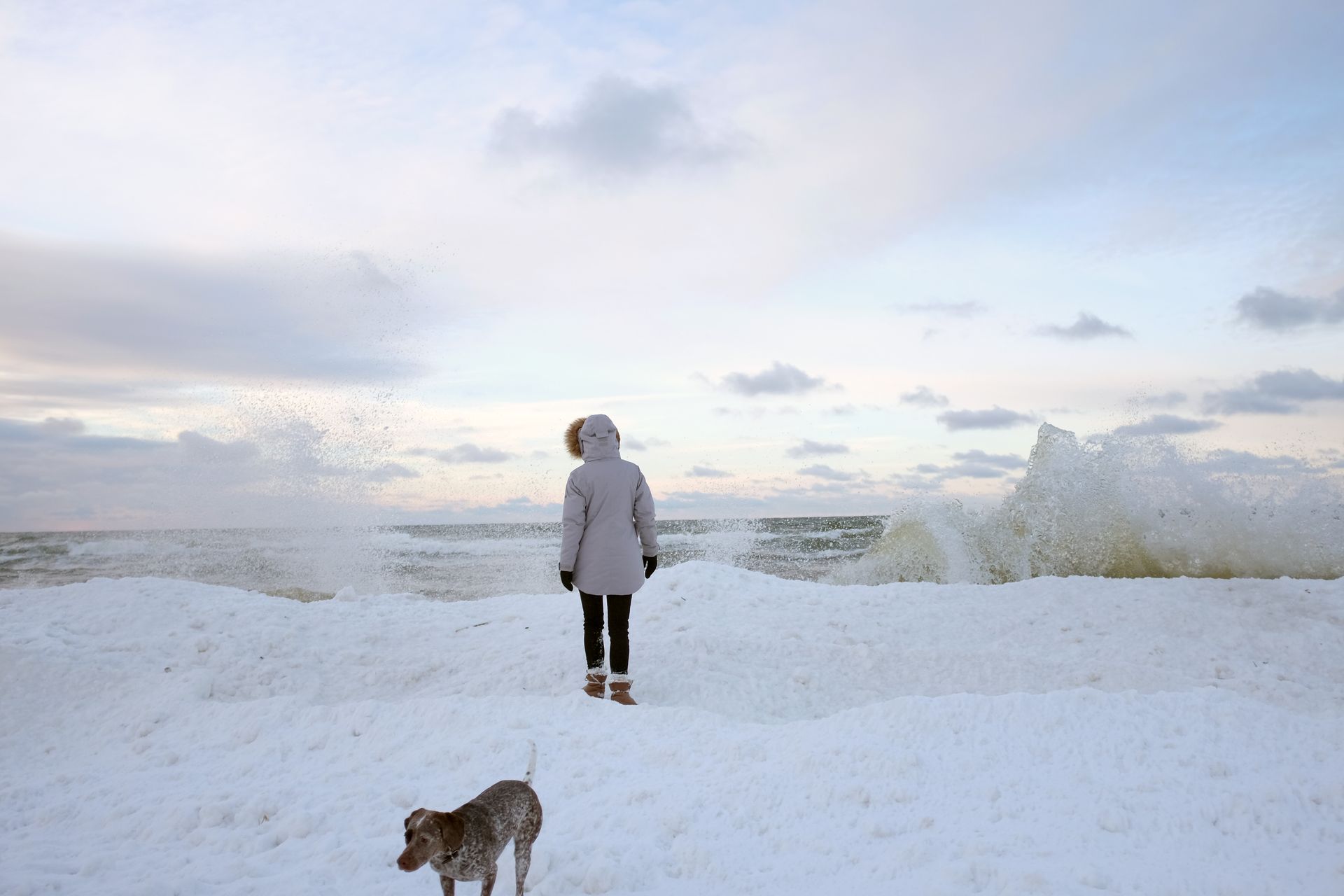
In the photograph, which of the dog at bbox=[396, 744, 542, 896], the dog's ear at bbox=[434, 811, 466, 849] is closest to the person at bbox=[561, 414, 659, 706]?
the dog at bbox=[396, 744, 542, 896]

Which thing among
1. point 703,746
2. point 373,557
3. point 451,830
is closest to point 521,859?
point 451,830

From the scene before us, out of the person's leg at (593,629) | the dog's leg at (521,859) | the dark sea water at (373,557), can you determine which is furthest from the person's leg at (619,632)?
the dark sea water at (373,557)

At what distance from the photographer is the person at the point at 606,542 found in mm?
5312

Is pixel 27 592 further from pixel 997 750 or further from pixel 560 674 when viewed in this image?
pixel 997 750

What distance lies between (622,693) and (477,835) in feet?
11.0

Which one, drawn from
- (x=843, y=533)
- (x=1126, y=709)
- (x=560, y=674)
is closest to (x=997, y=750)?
(x=1126, y=709)

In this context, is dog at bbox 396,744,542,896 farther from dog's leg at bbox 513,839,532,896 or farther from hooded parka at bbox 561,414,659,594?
hooded parka at bbox 561,414,659,594

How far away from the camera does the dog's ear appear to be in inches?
76.5

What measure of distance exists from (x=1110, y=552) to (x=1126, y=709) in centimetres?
902

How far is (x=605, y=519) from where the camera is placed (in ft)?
17.6

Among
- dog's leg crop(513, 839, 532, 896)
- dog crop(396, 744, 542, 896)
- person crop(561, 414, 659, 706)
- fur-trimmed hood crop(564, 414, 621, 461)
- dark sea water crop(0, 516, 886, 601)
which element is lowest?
dark sea water crop(0, 516, 886, 601)

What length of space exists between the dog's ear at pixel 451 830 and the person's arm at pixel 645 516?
137 inches

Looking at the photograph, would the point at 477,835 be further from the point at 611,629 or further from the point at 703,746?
the point at 611,629

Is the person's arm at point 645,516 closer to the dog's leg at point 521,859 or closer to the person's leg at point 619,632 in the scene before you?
the person's leg at point 619,632
